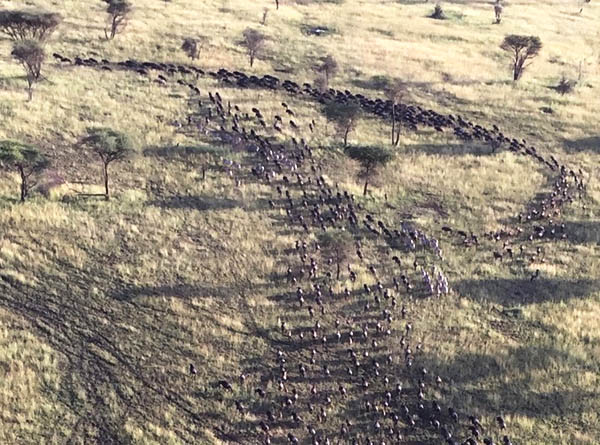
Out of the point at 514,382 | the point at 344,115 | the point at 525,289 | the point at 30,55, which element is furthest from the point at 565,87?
the point at 30,55

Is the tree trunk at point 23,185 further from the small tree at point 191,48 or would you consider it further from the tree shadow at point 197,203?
the small tree at point 191,48

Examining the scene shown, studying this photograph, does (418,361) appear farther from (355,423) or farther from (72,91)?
(72,91)

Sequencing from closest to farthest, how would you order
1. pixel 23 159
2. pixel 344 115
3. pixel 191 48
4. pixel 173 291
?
pixel 173 291, pixel 23 159, pixel 344 115, pixel 191 48

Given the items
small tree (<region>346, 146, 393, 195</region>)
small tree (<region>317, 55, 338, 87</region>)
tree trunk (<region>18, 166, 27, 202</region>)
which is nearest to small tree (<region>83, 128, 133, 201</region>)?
tree trunk (<region>18, 166, 27, 202</region>)

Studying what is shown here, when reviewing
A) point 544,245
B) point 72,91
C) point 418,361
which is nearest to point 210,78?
point 72,91

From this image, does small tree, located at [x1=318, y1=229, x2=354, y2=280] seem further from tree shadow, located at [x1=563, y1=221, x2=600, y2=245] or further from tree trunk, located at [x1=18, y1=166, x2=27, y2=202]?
tree trunk, located at [x1=18, y1=166, x2=27, y2=202]

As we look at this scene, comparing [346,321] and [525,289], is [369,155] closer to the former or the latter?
[525,289]

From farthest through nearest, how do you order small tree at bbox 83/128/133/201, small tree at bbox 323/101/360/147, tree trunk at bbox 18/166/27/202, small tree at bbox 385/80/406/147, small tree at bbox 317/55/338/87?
small tree at bbox 317/55/338/87 < small tree at bbox 385/80/406/147 < small tree at bbox 323/101/360/147 < small tree at bbox 83/128/133/201 < tree trunk at bbox 18/166/27/202
